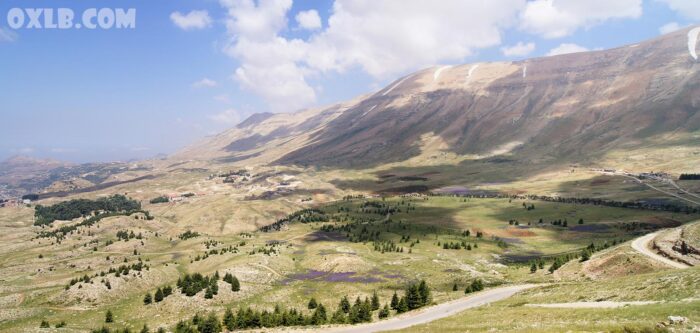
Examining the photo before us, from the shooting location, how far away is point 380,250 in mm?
151875

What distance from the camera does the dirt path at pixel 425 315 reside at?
206ft

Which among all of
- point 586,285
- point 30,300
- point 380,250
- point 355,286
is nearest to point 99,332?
point 30,300

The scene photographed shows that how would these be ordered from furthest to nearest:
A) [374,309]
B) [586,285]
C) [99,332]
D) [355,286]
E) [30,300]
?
[355,286]
[30,300]
[374,309]
[99,332]
[586,285]

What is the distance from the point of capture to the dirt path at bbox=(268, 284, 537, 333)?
62656 millimetres

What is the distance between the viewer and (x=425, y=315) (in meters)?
65.9

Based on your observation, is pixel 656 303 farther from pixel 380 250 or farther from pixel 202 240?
pixel 202 240

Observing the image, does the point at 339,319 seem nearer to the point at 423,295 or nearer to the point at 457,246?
the point at 423,295

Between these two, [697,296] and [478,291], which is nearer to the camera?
[697,296]

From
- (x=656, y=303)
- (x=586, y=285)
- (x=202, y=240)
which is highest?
(x=656, y=303)

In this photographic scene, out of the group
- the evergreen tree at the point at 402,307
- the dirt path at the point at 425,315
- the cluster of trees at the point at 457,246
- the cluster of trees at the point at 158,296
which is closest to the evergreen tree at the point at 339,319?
the dirt path at the point at 425,315

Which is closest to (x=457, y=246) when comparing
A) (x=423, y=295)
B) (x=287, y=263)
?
(x=287, y=263)

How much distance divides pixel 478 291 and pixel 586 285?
2180 cm

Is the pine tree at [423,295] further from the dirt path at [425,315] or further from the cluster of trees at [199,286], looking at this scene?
the cluster of trees at [199,286]

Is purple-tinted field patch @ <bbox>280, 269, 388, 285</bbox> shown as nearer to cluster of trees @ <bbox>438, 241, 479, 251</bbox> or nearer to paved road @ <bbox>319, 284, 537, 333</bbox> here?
paved road @ <bbox>319, 284, 537, 333</bbox>
